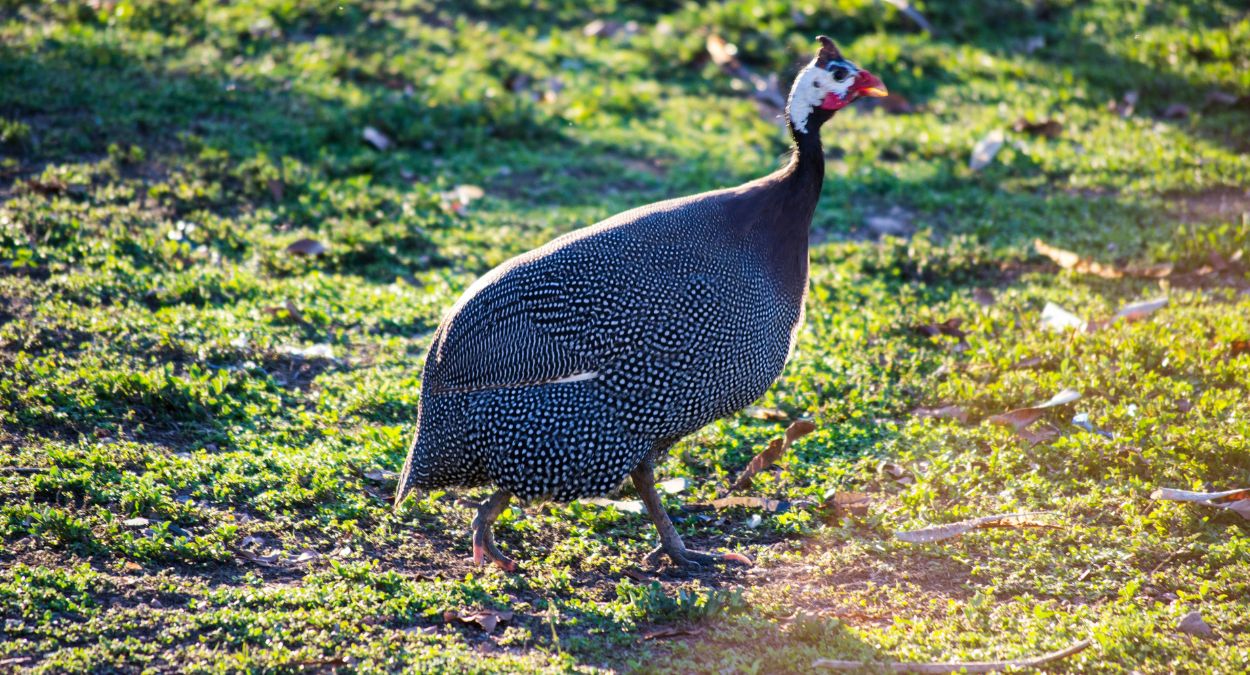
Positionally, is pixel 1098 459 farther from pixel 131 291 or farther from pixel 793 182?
pixel 131 291

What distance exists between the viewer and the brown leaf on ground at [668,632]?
3893 millimetres

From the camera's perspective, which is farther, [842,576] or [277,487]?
[277,487]

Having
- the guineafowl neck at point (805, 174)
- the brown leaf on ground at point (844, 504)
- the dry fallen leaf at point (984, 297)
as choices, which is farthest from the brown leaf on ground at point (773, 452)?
the dry fallen leaf at point (984, 297)

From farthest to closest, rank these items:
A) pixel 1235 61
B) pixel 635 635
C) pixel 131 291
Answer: pixel 1235 61 < pixel 131 291 < pixel 635 635

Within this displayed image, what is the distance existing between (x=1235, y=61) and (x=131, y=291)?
816cm

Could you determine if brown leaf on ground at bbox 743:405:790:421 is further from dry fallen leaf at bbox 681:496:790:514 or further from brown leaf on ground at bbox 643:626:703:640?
brown leaf on ground at bbox 643:626:703:640

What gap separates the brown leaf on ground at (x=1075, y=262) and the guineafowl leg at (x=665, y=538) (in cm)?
333

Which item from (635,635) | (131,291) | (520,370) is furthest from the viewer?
(131,291)

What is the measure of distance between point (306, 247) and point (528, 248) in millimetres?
1278

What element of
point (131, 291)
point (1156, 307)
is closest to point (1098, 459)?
point (1156, 307)

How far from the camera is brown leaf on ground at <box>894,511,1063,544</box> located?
4422mm

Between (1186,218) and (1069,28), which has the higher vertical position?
(1069,28)

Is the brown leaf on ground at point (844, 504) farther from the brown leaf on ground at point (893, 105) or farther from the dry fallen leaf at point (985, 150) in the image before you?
the brown leaf on ground at point (893, 105)

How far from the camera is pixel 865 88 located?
465 cm
